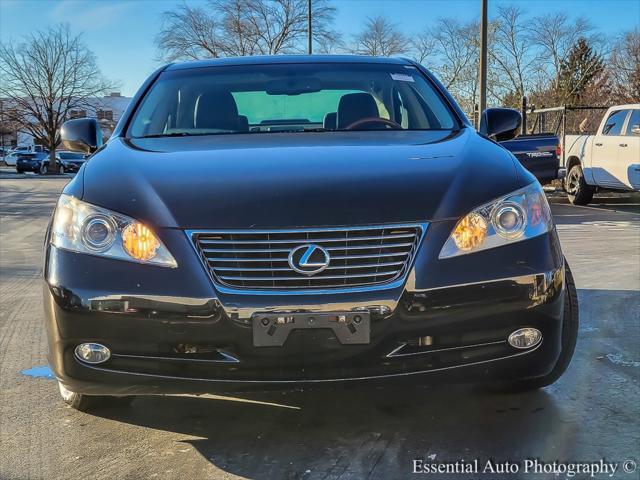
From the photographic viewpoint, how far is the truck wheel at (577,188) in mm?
13016

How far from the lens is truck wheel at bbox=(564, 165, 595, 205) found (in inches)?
512

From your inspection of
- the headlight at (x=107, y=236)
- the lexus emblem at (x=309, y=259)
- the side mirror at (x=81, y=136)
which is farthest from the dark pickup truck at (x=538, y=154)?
the headlight at (x=107, y=236)

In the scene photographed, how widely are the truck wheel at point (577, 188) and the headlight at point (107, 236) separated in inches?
473

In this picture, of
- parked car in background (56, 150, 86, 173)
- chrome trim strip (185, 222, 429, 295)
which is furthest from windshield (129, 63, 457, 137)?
parked car in background (56, 150, 86, 173)

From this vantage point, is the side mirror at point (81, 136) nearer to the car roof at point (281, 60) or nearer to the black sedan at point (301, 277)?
the car roof at point (281, 60)

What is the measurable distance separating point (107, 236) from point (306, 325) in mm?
771

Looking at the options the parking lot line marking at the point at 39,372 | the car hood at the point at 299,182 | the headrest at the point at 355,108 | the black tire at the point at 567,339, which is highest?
the headrest at the point at 355,108

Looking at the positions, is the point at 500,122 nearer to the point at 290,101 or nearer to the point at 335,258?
the point at 290,101

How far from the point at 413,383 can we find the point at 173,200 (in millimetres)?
1049

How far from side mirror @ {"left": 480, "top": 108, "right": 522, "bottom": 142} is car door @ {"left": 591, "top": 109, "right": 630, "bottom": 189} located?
8708mm

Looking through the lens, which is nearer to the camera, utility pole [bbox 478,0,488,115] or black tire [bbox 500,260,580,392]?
black tire [bbox 500,260,580,392]

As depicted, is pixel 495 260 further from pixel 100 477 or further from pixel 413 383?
pixel 100 477

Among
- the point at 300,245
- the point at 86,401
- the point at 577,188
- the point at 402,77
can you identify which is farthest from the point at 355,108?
the point at 577,188

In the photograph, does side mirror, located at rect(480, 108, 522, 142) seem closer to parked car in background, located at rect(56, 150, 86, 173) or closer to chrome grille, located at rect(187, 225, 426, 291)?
chrome grille, located at rect(187, 225, 426, 291)
